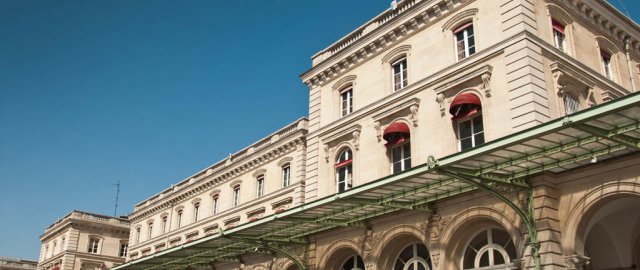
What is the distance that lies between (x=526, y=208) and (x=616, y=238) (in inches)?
167

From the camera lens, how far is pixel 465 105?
20.9m

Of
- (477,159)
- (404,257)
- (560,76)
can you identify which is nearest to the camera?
(477,159)

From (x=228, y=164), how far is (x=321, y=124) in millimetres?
14172

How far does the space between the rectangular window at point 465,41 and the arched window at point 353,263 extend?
29.1ft

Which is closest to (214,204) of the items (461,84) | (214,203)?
(214,203)

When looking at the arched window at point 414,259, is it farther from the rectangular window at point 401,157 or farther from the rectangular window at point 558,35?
the rectangular window at point 558,35

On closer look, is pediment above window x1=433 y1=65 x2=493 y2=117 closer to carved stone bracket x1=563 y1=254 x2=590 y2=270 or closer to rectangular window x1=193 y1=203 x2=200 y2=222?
carved stone bracket x1=563 y1=254 x2=590 y2=270

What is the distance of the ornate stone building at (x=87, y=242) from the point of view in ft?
185

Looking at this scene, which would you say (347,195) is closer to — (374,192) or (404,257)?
(374,192)

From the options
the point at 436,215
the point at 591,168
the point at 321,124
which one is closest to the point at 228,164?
the point at 321,124

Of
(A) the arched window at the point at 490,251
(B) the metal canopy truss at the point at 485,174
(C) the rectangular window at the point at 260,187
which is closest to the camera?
(B) the metal canopy truss at the point at 485,174

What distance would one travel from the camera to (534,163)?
16781 millimetres

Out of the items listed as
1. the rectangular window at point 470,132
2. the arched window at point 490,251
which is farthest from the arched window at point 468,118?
the arched window at point 490,251

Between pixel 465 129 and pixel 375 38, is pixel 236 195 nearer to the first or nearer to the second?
pixel 375 38
